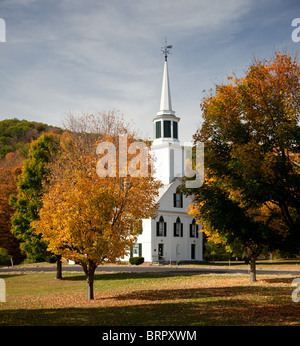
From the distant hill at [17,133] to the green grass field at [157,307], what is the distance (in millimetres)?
48077

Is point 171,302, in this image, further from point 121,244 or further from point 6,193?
point 6,193

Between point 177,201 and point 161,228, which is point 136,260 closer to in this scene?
point 161,228

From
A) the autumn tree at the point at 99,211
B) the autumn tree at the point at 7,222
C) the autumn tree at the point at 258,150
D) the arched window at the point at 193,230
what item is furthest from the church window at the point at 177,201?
the autumn tree at the point at 258,150

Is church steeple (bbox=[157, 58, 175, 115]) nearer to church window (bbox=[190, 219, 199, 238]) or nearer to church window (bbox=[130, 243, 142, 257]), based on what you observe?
church window (bbox=[190, 219, 199, 238])

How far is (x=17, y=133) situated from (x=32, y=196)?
52.2 meters

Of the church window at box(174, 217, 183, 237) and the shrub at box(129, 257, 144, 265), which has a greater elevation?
the church window at box(174, 217, 183, 237)

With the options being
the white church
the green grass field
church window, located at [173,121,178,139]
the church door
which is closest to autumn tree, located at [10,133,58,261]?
the green grass field

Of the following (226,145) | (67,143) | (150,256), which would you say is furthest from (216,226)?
(150,256)

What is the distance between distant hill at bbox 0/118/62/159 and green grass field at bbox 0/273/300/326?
158 ft

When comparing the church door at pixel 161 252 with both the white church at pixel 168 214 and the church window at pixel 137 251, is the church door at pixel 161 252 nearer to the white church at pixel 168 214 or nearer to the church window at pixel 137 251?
the white church at pixel 168 214

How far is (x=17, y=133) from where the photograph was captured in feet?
259

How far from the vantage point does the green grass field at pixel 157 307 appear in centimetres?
1146

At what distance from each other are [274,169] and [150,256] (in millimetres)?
34420

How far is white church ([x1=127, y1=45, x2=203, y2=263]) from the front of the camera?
44.6 metres
